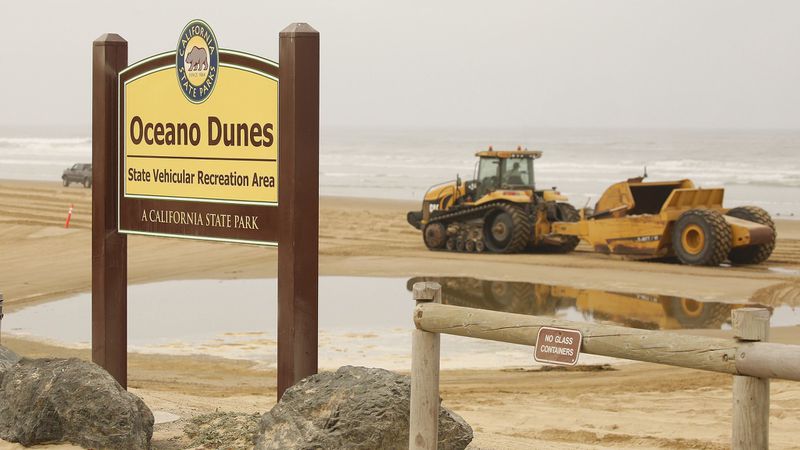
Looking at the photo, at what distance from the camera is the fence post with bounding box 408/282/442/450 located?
5898 millimetres

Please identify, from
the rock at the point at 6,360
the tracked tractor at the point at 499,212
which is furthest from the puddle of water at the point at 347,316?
the rock at the point at 6,360

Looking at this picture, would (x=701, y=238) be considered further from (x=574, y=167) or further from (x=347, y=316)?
(x=574, y=167)

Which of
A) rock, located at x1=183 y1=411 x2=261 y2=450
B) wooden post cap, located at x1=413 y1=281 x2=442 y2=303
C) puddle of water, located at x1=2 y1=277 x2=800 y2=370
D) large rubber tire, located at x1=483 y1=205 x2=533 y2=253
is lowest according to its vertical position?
puddle of water, located at x1=2 y1=277 x2=800 y2=370

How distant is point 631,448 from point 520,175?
1549cm

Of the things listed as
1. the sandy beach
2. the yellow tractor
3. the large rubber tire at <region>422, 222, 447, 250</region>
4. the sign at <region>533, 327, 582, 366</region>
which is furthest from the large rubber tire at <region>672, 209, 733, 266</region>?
the sign at <region>533, 327, 582, 366</region>

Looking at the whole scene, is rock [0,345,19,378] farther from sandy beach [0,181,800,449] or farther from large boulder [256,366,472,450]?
large boulder [256,366,472,450]

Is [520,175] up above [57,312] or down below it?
above

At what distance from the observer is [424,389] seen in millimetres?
5906

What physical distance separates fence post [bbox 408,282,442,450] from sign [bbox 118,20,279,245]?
1792 millimetres

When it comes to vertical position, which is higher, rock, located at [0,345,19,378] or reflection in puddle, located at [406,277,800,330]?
rock, located at [0,345,19,378]

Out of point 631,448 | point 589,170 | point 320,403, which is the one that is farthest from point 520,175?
point 589,170

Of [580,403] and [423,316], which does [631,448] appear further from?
[423,316]

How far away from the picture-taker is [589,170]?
68000 millimetres

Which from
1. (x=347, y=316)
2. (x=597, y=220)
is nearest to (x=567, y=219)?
(x=597, y=220)
